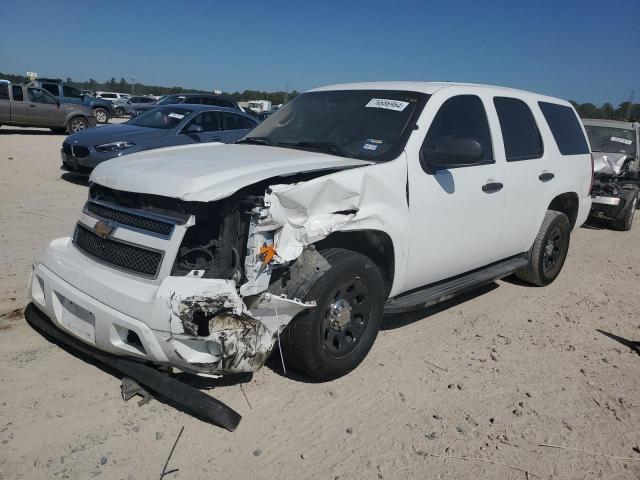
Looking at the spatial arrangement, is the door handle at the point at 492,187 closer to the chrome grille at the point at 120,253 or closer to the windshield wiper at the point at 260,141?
the windshield wiper at the point at 260,141

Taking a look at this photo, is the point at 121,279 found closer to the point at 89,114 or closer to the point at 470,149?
the point at 470,149

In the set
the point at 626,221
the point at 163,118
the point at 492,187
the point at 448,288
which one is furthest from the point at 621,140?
the point at 163,118

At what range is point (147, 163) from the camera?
3473 mm

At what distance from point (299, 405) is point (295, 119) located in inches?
97.3

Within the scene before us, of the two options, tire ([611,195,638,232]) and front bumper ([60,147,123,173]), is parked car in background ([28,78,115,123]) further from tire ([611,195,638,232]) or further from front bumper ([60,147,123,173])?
tire ([611,195,638,232])

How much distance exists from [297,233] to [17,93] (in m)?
18.5

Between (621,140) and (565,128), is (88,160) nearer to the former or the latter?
(565,128)

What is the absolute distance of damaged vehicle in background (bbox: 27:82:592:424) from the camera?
2922 mm

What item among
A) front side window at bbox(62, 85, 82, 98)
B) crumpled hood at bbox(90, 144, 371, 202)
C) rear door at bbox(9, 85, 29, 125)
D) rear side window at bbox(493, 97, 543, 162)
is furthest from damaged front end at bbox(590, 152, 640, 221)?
front side window at bbox(62, 85, 82, 98)

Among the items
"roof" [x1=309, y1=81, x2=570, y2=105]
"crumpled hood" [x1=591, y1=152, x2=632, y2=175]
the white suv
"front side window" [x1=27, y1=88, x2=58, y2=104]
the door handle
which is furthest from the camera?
"front side window" [x1=27, y1=88, x2=58, y2=104]

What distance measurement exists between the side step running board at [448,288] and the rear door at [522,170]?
15 centimetres

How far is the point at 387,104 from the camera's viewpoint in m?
4.19

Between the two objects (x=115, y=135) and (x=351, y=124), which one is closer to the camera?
(x=351, y=124)

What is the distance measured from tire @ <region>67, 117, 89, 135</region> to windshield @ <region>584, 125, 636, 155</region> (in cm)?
1646
